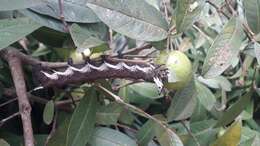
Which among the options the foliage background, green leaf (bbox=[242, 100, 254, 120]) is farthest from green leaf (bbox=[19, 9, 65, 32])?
green leaf (bbox=[242, 100, 254, 120])

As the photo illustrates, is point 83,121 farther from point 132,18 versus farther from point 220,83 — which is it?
point 220,83

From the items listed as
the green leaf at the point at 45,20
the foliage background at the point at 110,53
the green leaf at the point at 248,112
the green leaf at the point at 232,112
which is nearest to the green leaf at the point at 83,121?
the foliage background at the point at 110,53

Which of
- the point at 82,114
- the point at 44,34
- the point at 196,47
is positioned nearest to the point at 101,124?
the point at 82,114

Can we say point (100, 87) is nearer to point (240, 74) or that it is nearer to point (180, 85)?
point (180, 85)

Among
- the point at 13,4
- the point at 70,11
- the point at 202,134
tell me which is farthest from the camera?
the point at 202,134

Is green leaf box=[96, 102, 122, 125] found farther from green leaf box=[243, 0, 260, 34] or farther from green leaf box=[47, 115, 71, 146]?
green leaf box=[243, 0, 260, 34]

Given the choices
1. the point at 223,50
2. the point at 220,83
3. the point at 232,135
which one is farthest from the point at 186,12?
the point at 220,83
